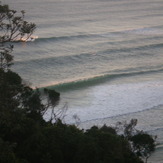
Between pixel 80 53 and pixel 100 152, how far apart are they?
30671 millimetres

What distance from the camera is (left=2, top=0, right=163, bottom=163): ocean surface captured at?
29255mm

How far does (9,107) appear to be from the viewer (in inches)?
525

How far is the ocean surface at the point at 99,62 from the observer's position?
29255 millimetres

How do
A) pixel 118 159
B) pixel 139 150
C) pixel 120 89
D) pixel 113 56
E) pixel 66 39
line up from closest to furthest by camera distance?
pixel 118 159 < pixel 139 150 < pixel 120 89 < pixel 113 56 < pixel 66 39

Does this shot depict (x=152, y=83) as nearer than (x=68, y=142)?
No

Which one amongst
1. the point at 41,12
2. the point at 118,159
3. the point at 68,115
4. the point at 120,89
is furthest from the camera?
the point at 41,12

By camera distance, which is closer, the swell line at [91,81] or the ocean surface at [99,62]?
the ocean surface at [99,62]

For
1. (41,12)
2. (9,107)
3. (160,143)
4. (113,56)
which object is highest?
(41,12)

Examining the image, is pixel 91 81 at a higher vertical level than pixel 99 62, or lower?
lower

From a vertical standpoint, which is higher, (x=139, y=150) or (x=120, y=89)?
(x=120, y=89)

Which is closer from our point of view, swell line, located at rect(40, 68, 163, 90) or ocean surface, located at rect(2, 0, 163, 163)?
ocean surface, located at rect(2, 0, 163, 163)

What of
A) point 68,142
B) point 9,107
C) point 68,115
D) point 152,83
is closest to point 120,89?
point 152,83

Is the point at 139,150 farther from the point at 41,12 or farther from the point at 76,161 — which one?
the point at 41,12

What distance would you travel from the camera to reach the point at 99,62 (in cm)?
4262
